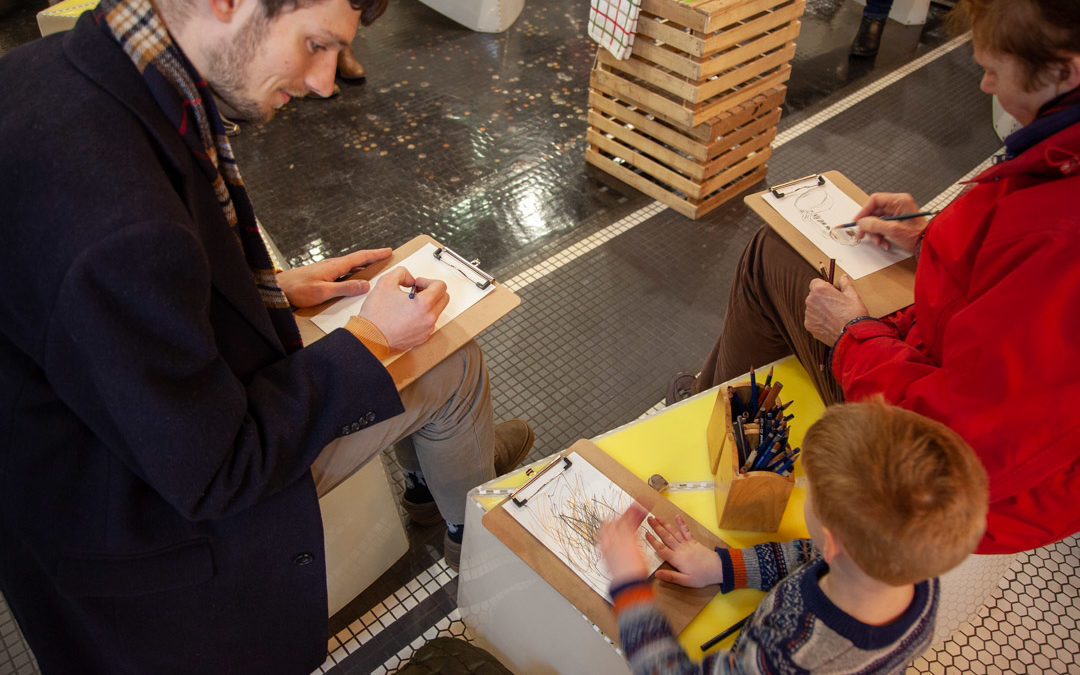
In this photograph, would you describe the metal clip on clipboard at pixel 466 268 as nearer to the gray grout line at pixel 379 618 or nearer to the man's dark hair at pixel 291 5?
the man's dark hair at pixel 291 5

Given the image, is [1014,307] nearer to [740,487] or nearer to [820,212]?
[740,487]

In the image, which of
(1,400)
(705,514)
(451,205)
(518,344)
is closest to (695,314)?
(518,344)

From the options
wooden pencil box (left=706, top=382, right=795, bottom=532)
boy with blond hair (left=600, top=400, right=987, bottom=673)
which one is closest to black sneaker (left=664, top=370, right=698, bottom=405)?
wooden pencil box (left=706, top=382, right=795, bottom=532)

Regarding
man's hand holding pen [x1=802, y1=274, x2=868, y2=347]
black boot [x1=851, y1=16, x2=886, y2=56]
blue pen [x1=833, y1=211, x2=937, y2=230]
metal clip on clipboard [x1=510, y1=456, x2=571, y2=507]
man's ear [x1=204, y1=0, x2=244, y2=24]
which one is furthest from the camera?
black boot [x1=851, y1=16, x2=886, y2=56]

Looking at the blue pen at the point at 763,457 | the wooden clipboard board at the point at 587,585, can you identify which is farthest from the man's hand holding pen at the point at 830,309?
the wooden clipboard board at the point at 587,585

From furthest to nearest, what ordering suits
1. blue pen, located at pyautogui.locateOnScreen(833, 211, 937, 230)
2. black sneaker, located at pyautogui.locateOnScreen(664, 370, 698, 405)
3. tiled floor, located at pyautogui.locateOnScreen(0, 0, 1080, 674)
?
black sneaker, located at pyautogui.locateOnScreen(664, 370, 698, 405), tiled floor, located at pyautogui.locateOnScreen(0, 0, 1080, 674), blue pen, located at pyautogui.locateOnScreen(833, 211, 937, 230)

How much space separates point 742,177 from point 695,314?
0.95 m

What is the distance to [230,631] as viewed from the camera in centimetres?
150

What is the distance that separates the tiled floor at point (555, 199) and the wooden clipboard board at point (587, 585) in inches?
26.3

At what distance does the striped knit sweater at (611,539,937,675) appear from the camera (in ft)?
3.72

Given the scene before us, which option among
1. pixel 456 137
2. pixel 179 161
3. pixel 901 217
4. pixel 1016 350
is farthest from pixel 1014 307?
pixel 456 137

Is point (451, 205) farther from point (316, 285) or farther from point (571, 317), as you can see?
point (316, 285)

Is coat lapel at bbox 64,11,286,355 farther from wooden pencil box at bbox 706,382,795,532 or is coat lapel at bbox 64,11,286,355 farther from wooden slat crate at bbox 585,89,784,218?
wooden slat crate at bbox 585,89,784,218

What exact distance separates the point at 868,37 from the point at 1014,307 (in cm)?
384
